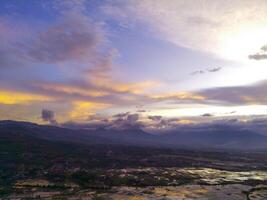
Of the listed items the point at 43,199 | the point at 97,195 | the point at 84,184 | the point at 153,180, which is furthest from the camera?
the point at 153,180

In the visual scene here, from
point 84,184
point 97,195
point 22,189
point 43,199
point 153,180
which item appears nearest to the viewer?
point 43,199

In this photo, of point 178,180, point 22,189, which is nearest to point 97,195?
point 22,189

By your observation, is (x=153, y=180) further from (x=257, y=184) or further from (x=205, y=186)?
(x=257, y=184)

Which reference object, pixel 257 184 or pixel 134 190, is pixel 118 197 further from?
pixel 257 184

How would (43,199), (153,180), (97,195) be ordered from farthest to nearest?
1. (153,180)
2. (97,195)
3. (43,199)

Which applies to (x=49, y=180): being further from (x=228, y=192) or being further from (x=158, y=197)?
(x=228, y=192)

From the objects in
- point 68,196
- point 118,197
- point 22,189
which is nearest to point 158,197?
point 118,197

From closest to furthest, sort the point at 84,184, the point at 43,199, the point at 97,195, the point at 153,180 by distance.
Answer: the point at 43,199 < the point at 97,195 < the point at 84,184 < the point at 153,180

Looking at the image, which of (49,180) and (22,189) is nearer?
(22,189)

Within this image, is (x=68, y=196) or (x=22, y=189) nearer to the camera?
(x=68, y=196)
